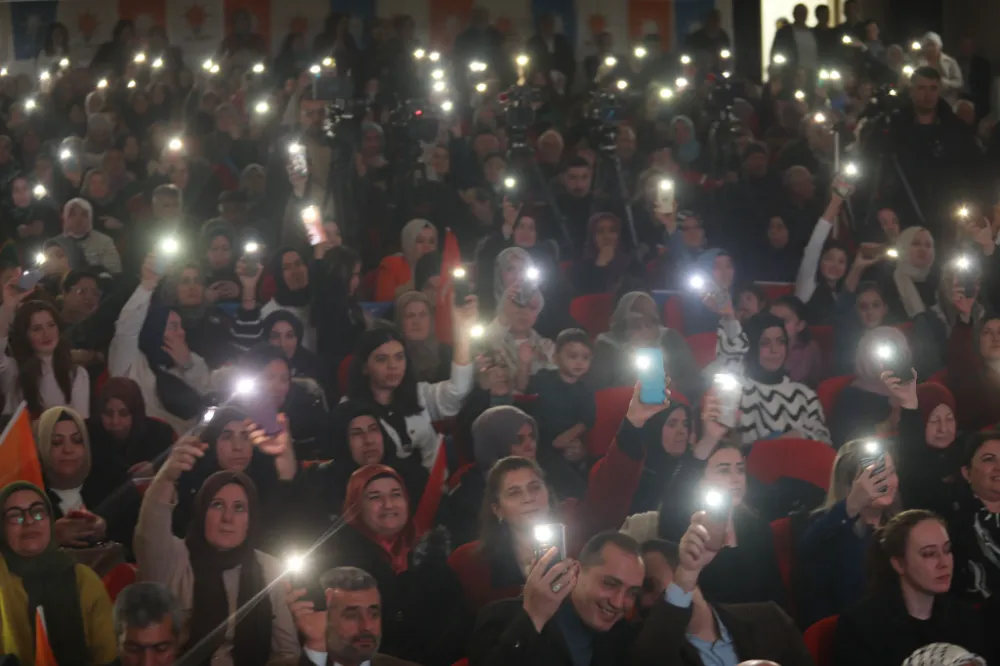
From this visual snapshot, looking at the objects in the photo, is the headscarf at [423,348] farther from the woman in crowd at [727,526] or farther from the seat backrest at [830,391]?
the woman in crowd at [727,526]

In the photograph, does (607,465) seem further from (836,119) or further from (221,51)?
(221,51)

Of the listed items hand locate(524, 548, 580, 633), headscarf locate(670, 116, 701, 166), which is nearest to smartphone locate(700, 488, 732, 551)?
hand locate(524, 548, 580, 633)

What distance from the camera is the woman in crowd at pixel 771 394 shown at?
591 cm

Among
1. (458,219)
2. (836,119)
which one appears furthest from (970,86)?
(458,219)

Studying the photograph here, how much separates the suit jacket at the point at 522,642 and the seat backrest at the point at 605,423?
1710 mm

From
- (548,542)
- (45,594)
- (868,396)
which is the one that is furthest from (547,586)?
(868,396)

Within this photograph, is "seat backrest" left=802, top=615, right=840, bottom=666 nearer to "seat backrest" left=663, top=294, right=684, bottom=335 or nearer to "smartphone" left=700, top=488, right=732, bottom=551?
"smartphone" left=700, top=488, right=732, bottom=551

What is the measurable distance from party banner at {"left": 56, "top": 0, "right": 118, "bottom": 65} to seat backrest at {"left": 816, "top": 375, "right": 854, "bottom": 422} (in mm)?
8787

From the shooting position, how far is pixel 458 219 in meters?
7.90

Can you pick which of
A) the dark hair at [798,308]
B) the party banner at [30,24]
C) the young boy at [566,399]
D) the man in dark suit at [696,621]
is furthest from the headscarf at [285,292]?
the party banner at [30,24]

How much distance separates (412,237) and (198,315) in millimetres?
1365

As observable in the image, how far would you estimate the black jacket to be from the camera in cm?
400

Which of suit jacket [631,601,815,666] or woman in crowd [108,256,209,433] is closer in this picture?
suit jacket [631,601,815,666]

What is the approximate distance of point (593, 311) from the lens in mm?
7094
